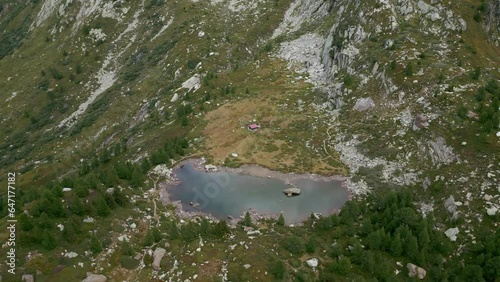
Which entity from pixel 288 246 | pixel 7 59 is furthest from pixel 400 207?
pixel 7 59

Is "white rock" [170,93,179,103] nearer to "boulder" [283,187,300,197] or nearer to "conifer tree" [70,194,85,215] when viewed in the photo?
"boulder" [283,187,300,197]

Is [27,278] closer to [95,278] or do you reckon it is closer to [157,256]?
[95,278]

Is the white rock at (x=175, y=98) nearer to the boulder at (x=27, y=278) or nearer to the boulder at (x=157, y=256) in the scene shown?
the boulder at (x=157, y=256)

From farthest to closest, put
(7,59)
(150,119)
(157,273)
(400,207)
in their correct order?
(7,59), (150,119), (400,207), (157,273)

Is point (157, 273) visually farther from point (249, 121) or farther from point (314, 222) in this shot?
point (249, 121)

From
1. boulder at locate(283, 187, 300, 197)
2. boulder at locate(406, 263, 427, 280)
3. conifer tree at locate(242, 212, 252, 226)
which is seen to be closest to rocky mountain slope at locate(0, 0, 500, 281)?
boulder at locate(406, 263, 427, 280)

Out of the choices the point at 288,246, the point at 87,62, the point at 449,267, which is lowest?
the point at 449,267
